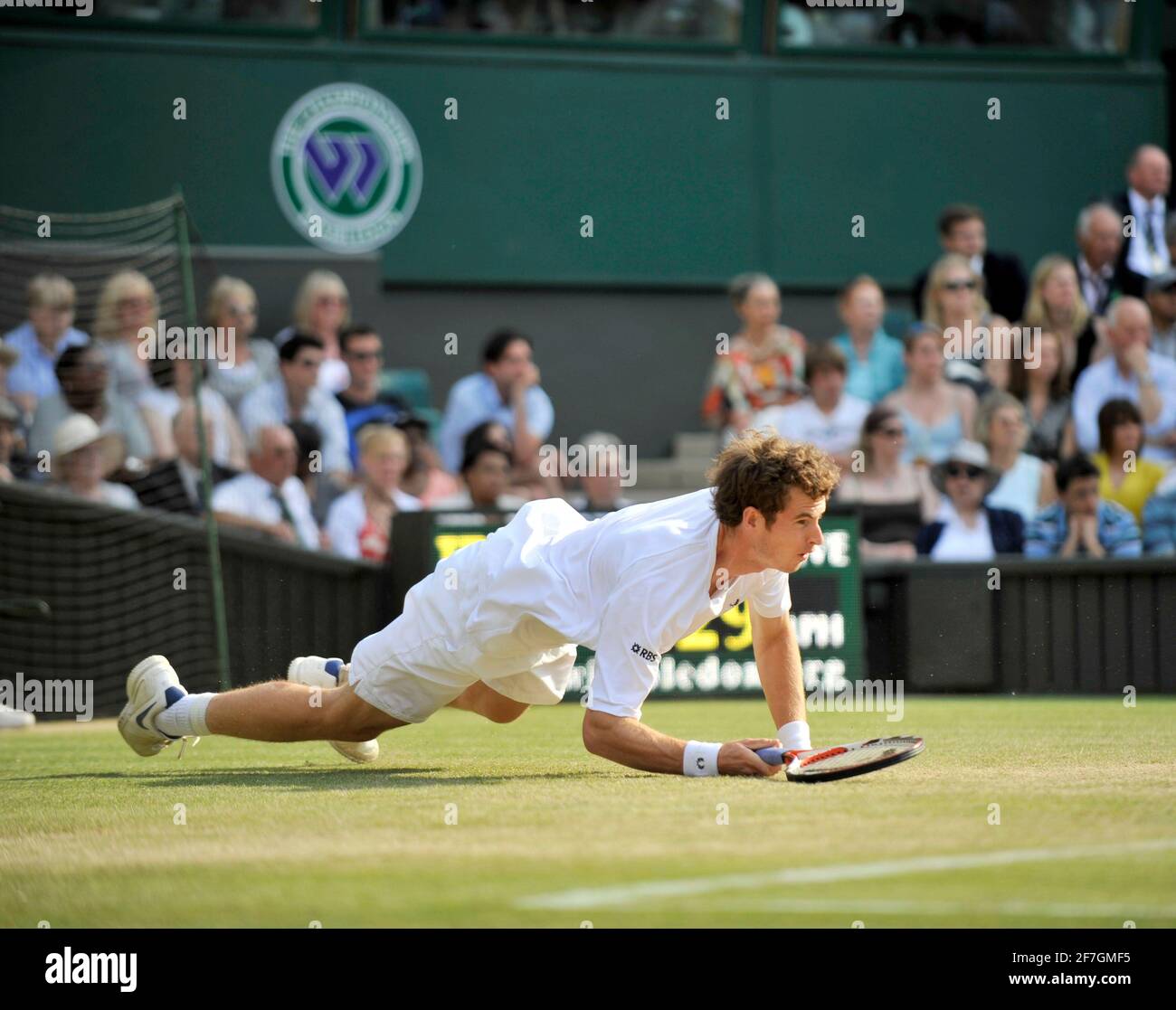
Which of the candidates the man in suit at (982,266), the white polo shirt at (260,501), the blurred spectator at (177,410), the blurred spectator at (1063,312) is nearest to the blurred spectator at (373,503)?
the white polo shirt at (260,501)

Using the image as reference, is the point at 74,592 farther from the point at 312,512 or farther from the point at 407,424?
the point at 407,424

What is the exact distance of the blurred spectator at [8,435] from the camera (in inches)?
483

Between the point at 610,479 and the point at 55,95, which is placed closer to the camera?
the point at 610,479

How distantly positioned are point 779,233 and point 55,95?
6.88 m

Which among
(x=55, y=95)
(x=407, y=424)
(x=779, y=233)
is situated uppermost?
(x=55, y=95)

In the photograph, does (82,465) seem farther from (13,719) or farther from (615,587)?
(615,587)

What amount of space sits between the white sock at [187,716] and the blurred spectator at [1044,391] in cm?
894

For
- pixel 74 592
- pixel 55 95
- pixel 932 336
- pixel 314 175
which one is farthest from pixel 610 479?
pixel 55 95

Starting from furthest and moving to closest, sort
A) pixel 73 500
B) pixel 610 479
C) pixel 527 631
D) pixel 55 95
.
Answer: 1. pixel 55 95
2. pixel 610 479
3. pixel 73 500
4. pixel 527 631

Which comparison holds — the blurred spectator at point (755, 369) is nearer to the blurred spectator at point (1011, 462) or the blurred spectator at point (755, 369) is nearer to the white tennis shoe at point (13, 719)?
the blurred spectator at point (1011, 462)

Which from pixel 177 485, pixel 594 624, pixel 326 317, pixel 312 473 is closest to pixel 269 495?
pixel 312 473

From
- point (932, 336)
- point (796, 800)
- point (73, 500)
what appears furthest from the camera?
point (932, 336)

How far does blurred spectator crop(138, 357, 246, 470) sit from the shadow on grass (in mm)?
5451

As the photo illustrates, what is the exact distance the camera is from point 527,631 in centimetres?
675
